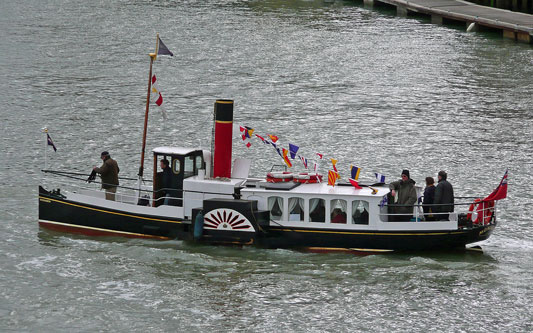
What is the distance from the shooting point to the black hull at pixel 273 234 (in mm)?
24391

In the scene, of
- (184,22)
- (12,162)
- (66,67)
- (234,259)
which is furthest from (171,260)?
(184,22)

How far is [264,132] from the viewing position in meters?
40.5

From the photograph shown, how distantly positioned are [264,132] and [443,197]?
1702cm

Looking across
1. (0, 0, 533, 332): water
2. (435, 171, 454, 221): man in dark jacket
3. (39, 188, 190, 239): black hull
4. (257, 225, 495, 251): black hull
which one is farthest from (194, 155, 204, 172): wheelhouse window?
(435, 171, 454, 221): man in dark jacket

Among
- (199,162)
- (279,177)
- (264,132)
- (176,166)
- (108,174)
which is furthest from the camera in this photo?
(264,132)

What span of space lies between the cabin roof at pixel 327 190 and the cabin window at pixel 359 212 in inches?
11.1

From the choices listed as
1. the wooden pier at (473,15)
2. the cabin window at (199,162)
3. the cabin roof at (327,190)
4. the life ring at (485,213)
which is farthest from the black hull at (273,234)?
the wooden pier at (473,15)

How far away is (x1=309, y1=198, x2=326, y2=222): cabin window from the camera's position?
80.5ft

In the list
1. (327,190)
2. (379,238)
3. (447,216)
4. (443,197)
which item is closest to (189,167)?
(327,190)

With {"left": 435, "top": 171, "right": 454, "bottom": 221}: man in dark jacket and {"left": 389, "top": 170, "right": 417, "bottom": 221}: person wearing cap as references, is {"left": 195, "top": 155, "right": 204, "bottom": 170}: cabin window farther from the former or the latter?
{"left": 435, "top": 171, "right": 454, "bottom": 221}: man in dark jacket

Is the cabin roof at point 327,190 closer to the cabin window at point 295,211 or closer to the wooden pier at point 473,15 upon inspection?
the cabin window at point 295,211

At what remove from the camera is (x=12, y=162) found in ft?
115

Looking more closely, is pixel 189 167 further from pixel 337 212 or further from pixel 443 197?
pixel 443 197

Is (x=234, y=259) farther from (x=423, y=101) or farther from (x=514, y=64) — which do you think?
(x=514, y=64)
